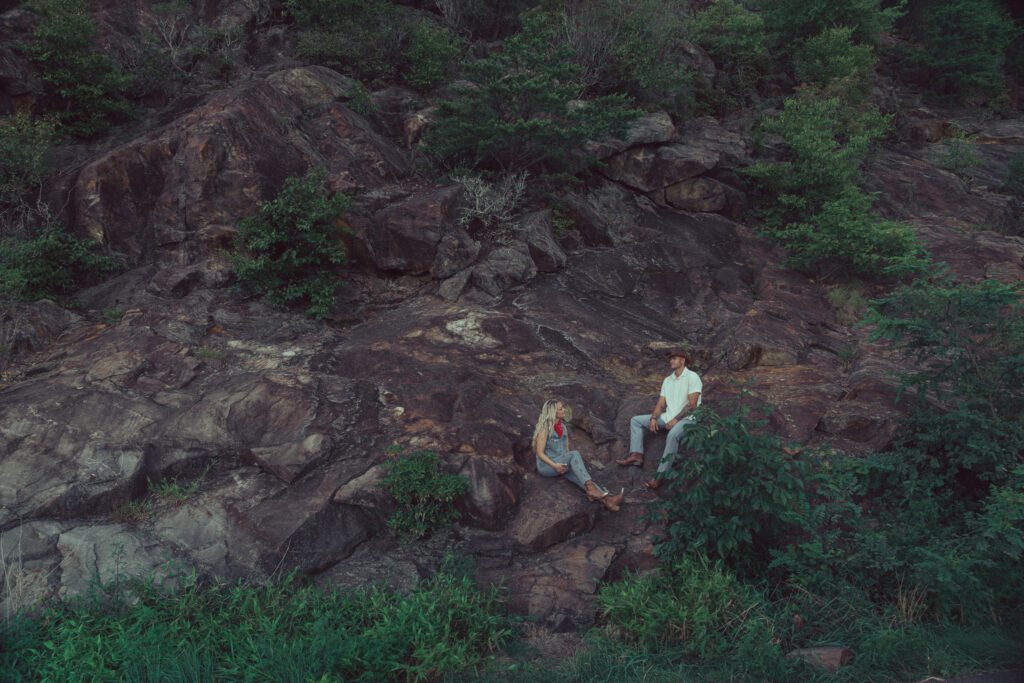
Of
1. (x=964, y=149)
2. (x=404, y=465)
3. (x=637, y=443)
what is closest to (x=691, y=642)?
(x=637, y=443)

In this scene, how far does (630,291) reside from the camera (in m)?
10.5

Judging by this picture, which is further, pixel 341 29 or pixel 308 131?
pixel 341 29

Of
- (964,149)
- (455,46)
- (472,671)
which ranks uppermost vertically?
(455,46)

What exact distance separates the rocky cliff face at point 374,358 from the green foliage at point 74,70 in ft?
4.77

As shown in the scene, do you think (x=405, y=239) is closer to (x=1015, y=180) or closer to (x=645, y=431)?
(x=645, y=431)

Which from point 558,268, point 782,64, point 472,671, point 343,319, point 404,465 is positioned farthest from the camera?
point 782,64

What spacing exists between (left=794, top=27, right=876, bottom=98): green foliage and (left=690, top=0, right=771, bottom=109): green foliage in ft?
3.43

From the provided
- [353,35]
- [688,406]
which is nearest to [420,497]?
[688,406]

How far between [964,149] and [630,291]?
35.5 feet

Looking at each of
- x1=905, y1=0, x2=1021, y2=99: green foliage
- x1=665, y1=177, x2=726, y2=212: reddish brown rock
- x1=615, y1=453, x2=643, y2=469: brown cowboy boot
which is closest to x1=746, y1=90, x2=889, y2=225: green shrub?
x1=665, y1=177, x2=726, y2=212: reddish brown rock

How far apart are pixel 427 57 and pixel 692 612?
11.6m

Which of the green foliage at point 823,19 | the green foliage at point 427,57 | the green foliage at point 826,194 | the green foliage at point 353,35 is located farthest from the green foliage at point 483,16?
the green foliage at point 823,19

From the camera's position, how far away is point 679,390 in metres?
6.99

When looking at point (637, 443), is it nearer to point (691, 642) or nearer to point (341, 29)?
point (691, 642)
